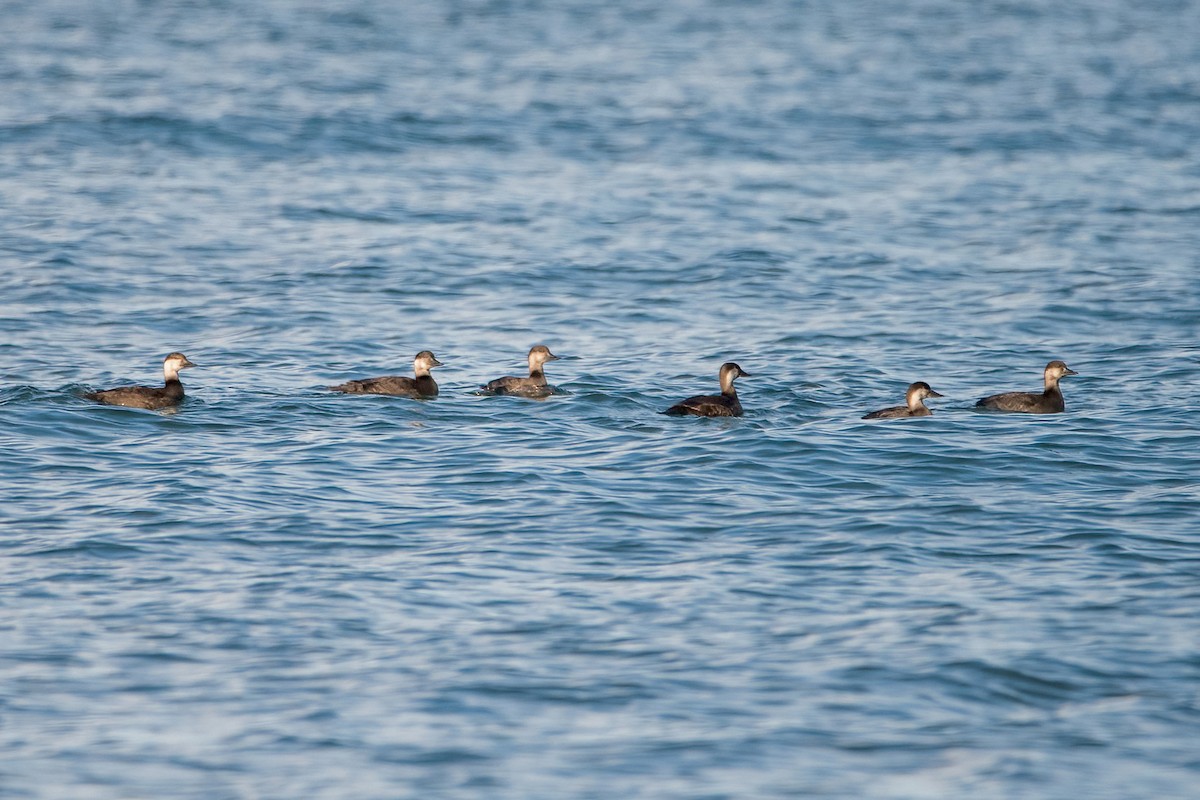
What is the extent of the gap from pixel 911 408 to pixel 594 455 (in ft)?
10.1

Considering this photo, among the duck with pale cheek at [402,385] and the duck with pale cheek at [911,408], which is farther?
the duck with pale cheek at [402,385]

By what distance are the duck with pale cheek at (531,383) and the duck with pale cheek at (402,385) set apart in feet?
1.95

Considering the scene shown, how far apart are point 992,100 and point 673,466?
81.3ft

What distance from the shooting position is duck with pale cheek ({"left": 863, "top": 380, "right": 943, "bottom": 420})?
48.9ft

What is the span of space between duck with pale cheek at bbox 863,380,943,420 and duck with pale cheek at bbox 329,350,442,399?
427 cm

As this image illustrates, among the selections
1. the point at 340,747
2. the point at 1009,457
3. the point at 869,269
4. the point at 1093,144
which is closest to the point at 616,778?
the point at 340,747

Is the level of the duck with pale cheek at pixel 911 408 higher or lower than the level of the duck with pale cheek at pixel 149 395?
lower

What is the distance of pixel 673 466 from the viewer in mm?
13609

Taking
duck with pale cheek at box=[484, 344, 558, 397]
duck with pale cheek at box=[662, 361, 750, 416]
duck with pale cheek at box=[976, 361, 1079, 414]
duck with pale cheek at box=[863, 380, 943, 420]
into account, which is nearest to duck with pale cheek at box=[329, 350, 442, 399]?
duck with pale cheek at box=[484, 344, 558, 397]

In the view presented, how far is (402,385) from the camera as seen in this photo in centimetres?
1598

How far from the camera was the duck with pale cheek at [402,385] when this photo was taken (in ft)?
52.1

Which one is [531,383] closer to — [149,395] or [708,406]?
[708,406]

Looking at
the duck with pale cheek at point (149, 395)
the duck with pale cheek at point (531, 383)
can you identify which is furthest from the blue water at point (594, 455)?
the duck with pale cheek at point (149, 395)

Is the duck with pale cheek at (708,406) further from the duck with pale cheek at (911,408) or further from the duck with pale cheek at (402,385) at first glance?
the duck with pale cheek at (402,385)
